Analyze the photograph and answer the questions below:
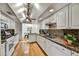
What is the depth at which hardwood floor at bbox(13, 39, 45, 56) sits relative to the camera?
1.82 meters

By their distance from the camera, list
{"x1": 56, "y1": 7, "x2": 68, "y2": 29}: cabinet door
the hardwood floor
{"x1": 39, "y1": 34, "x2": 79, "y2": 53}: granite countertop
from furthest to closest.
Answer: {"x1": 56, "y1": 7, "x2": 68, "y2": 29}: cabinet door
the hardwood floor
{"x1": 39, "y1": 34, "x2": 79, "y2": 53}: granite countertop

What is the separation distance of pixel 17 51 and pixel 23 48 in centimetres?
11

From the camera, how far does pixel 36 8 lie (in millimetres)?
1819

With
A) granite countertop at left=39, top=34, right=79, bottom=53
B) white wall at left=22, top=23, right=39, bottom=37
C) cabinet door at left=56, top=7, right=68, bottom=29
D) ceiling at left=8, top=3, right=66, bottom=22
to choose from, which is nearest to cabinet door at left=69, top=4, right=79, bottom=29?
cabinet door at left=56, top=7, right=68, bottom=29

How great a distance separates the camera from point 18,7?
70.1 inches

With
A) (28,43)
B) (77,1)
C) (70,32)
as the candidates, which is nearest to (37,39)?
(28,43)

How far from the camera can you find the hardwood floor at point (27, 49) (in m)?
1.82

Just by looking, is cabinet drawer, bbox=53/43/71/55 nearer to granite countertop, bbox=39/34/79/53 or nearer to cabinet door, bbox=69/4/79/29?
granite countertop, bbox=39/34/79/53

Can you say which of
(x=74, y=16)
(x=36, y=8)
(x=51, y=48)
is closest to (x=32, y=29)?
(x=36, y=8)

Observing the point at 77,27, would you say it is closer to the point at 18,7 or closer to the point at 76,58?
the point at 76,58

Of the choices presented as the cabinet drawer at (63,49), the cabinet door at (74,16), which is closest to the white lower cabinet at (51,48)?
the cabinet drawer at (63,49)

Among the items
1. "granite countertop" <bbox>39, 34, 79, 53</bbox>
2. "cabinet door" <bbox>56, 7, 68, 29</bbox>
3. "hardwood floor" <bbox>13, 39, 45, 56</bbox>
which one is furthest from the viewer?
"cabinet door" <bbox>56, 7, 68, 29</bbox>

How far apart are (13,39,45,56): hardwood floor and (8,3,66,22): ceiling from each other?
1.11 ft

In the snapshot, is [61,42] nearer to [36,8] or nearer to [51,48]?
[51,48]
